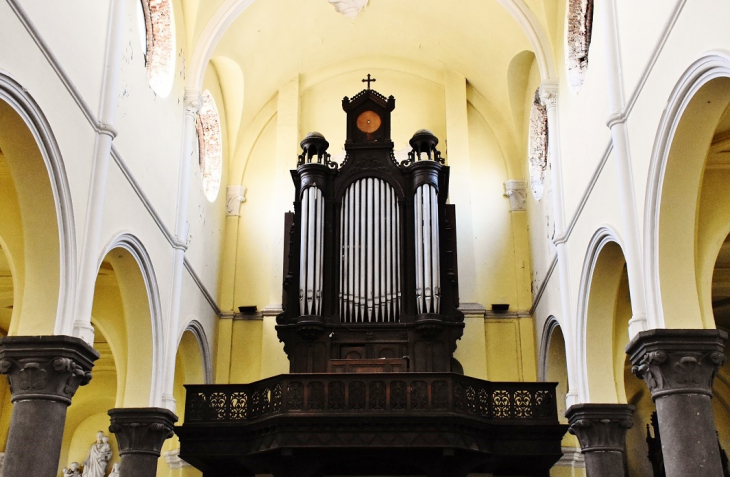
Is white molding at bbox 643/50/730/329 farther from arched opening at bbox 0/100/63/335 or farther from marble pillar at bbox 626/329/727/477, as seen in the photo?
arched opening at bbox 0/100/63/335

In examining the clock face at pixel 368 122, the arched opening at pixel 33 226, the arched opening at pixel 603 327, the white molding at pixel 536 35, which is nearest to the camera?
the arched opening at pixel 33 226

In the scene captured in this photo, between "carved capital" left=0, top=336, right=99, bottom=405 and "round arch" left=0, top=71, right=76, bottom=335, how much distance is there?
0.21 metres

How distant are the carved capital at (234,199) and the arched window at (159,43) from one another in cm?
490

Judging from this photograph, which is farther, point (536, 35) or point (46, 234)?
point (536, 35)

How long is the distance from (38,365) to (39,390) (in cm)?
26

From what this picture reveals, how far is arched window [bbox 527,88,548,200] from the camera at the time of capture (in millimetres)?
17391

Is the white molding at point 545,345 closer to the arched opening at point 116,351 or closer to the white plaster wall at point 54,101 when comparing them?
the arched opening at point 116,351

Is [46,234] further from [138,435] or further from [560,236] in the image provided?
[560,236]

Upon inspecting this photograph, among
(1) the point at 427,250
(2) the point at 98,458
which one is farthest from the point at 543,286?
(2) the point at 98,458

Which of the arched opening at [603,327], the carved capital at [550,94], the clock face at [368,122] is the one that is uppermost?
the clock face at [368,122]

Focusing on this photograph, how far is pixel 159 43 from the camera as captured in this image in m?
14.6

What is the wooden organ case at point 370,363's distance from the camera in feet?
45.0

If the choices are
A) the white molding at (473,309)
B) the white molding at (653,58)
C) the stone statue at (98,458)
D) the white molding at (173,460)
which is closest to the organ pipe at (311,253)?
the white molding at (473,309)

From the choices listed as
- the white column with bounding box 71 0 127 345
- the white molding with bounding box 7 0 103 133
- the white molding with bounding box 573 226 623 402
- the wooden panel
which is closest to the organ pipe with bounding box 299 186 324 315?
the wooden panel
